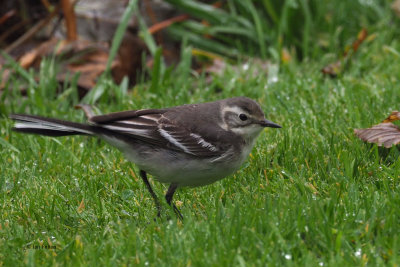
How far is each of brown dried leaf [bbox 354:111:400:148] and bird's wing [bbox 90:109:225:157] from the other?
1374mm

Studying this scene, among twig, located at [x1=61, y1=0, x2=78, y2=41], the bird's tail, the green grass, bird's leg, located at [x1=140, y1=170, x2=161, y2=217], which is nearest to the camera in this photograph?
the green grass

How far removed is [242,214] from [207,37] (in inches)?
239

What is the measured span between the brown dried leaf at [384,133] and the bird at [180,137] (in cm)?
94

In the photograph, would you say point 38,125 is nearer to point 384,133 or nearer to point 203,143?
point 203,143

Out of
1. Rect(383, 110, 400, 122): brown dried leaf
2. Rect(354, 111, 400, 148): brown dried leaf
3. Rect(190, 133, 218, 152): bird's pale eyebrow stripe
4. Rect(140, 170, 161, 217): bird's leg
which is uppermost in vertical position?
Rect(383, 110, 400, 122): brown dried leaf

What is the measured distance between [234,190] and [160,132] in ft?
2.57

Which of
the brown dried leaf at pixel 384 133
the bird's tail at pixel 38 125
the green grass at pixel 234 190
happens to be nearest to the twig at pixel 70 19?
the green grass at pixel 234 190

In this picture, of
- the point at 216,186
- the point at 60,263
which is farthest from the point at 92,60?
the point at 60,263

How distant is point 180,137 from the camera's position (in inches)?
197

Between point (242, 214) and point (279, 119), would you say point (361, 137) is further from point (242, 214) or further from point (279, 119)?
point (242, 214)

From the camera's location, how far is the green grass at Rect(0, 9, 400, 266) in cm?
394

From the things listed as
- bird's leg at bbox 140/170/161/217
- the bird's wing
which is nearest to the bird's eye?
the bird's wing

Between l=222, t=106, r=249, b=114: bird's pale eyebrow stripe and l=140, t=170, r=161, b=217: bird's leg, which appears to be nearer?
l=140, t=170, r=161, b=217: bird's leg

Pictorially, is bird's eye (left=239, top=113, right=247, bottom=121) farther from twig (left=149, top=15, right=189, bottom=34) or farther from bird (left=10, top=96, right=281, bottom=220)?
twig (left=149, top=15, right=189, bottom=34)
